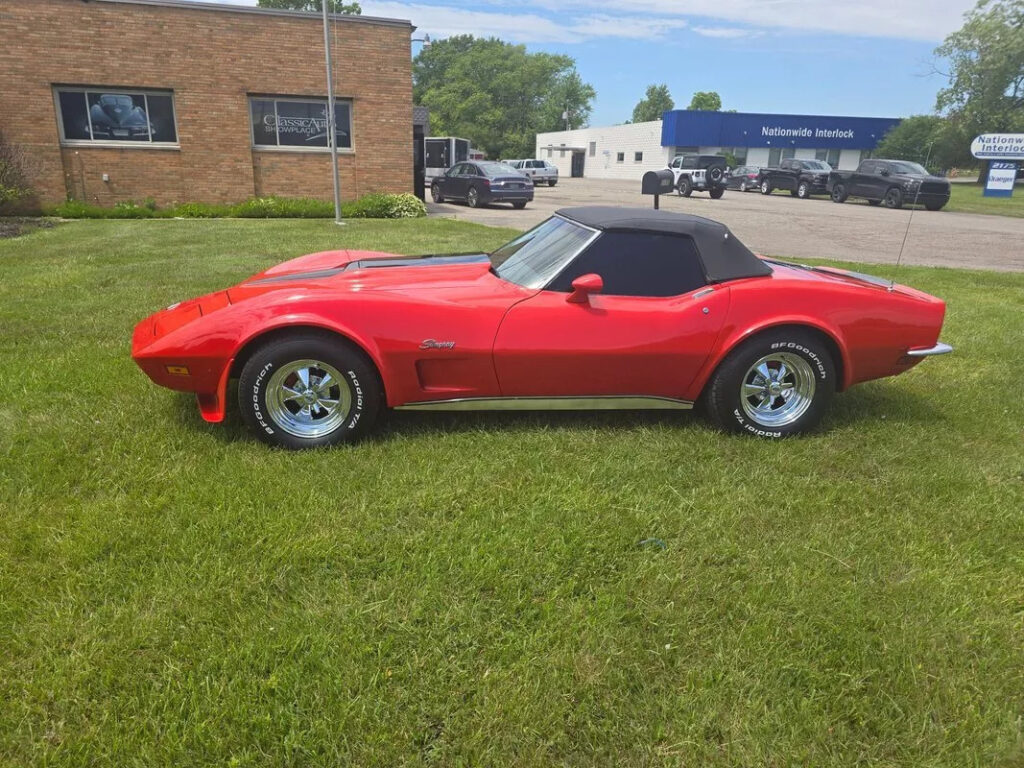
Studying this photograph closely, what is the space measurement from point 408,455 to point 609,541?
1222 mm

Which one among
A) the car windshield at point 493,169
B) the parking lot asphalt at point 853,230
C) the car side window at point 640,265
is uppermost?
the car windshield at point 493,169

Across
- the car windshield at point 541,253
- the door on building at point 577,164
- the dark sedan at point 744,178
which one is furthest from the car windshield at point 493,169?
the door on building at point 577,164

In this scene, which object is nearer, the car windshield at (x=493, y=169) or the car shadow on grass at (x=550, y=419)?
the car shadow on grass at (x=550, y=419)

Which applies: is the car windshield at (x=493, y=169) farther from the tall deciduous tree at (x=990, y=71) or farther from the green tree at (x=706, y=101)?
the green tree at (x=706, y=101)

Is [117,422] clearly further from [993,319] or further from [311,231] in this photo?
[311,231]

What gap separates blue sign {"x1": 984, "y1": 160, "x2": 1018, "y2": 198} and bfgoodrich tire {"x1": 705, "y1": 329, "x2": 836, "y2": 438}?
1354 inches

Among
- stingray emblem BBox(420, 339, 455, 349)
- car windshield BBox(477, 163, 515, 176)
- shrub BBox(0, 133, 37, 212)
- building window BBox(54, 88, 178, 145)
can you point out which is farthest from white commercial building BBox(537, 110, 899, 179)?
stingray emblem BBox(420, 339, 455, 349)

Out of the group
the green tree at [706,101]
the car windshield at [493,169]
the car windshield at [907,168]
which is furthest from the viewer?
the green tree at [706,101]

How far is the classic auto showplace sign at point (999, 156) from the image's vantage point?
2880cm

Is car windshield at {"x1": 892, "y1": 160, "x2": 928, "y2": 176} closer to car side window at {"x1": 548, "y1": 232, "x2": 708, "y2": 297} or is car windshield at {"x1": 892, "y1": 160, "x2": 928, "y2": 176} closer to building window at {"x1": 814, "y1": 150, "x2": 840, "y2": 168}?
car side window at {"x1": 548, "y1": 232, "x2": 708, "y2": 297}

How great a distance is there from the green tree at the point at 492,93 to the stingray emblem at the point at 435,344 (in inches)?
3233

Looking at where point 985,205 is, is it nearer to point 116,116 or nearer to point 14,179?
point 116,116

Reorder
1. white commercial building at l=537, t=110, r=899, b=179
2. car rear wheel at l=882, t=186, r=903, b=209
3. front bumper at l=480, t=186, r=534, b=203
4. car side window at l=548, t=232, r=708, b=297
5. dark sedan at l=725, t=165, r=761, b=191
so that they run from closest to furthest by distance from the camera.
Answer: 1. car side window at l=548, t=232, r=708, b=297
2. front bumper at l=480, t=186, r=534, b=203
3. car rear wheel at l=882, t=186, r=903, b=209
4. dark sedan at l=725, t=165, r=761, b=191
5. white commercial building at l=537, t=110, r=899, b=179

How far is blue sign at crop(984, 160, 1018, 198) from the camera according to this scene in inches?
1209
